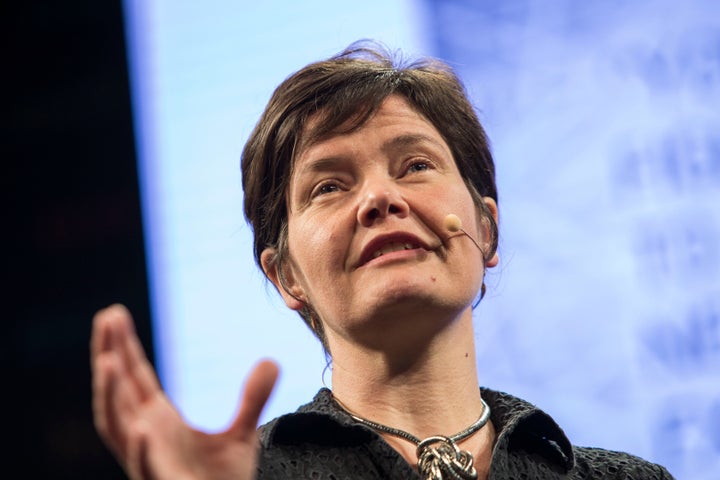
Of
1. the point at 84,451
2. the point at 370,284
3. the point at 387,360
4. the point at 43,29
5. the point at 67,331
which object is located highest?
the point at 43,29

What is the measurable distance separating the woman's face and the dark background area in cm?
139

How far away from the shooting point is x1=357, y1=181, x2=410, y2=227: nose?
5.71 feet

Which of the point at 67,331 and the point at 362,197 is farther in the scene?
Answer: the point at 67,331

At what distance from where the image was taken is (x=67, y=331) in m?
3.08

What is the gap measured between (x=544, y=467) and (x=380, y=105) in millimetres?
774

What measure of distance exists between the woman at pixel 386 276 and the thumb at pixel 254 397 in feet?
1.31

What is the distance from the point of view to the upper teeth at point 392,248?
174cm

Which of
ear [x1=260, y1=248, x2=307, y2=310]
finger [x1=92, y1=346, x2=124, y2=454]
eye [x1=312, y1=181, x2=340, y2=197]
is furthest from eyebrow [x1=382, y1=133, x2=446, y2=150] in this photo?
finger [x1=92, y1=346, x2=124, y2=454]

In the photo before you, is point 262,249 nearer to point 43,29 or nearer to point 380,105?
point 380,105

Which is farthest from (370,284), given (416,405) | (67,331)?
(67,331)

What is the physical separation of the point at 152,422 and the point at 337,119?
0.89m

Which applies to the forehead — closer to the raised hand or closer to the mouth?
the mouth

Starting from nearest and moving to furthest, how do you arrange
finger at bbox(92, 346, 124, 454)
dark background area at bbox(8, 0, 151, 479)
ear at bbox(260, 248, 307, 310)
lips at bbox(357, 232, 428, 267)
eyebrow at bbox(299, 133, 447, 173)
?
finger at bbox(92, 346, 124, 454), lips at bbox(357, 232, 428, 267), eyebrow at bbox(299, 133, 447, 173), ear at bbox(260, 248, 307, 310), dark background area at bbox(8, 0, 151, 479)

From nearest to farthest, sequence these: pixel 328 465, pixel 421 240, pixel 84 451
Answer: pixel 328 465
pixel 421 240
pixel 84 451
